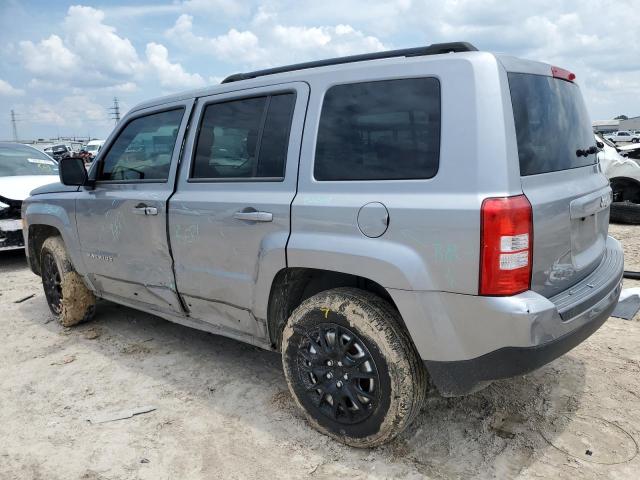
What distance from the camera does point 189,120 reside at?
3365 mm

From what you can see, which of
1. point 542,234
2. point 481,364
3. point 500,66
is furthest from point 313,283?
point 500,66

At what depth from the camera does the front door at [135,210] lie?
346 centimetres

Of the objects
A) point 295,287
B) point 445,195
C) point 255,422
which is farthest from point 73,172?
point 445,195

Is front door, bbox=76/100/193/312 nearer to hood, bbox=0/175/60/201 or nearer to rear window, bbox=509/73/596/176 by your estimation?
rear window, bbox=509/73/596/176

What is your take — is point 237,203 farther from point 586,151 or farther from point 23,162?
point 23,162

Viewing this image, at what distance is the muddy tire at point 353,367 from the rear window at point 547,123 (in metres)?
0.96

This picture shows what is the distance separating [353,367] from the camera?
8.41 ft

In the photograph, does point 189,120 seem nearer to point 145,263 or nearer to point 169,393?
point 145,263

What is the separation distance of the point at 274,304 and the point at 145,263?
4.02 feet

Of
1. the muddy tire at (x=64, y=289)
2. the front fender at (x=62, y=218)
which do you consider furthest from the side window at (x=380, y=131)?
the muddy tire at (x=64, y=289)

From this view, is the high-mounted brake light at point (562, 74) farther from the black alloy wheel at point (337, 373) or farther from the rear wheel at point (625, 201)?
the rear wheel at point (625, 201)

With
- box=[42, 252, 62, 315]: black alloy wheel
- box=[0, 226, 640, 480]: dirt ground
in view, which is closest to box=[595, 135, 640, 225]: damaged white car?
box=[0, 226, 640, 480]: dirt ground

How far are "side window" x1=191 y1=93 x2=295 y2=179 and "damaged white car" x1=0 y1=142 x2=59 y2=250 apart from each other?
5068 mm

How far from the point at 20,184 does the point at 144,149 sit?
16.9 feet
